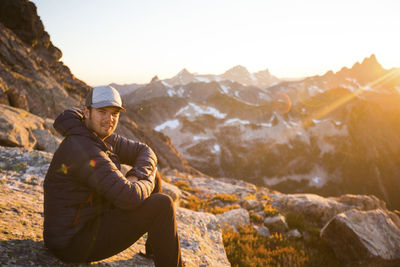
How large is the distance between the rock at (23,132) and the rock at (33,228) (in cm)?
168

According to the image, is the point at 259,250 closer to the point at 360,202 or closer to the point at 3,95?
the point at 360,202

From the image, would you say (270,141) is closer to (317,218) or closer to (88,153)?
(317,218)

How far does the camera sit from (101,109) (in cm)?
240

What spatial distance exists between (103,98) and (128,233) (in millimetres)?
1513

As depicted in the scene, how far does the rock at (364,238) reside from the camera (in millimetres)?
5969

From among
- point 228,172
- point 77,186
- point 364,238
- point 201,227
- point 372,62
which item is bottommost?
point 228,172

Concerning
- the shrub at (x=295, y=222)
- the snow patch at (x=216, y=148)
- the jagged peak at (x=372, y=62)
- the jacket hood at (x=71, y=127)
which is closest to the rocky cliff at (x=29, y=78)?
the jacket hood at (x=71, y=127)

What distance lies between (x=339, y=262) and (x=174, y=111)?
119 metres

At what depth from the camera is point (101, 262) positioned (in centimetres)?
264

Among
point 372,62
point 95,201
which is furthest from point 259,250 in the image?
point 372,62

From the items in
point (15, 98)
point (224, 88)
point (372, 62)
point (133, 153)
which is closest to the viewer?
point (133, 153)

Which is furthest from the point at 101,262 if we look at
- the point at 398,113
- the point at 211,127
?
the point at 398,113

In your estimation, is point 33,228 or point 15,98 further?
point 15,98

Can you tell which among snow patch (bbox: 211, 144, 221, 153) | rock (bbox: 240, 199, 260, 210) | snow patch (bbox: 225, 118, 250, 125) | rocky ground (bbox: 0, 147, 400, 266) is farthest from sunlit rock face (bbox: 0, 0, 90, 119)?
snow patch (bbox: 225, 118, 250, 125)
